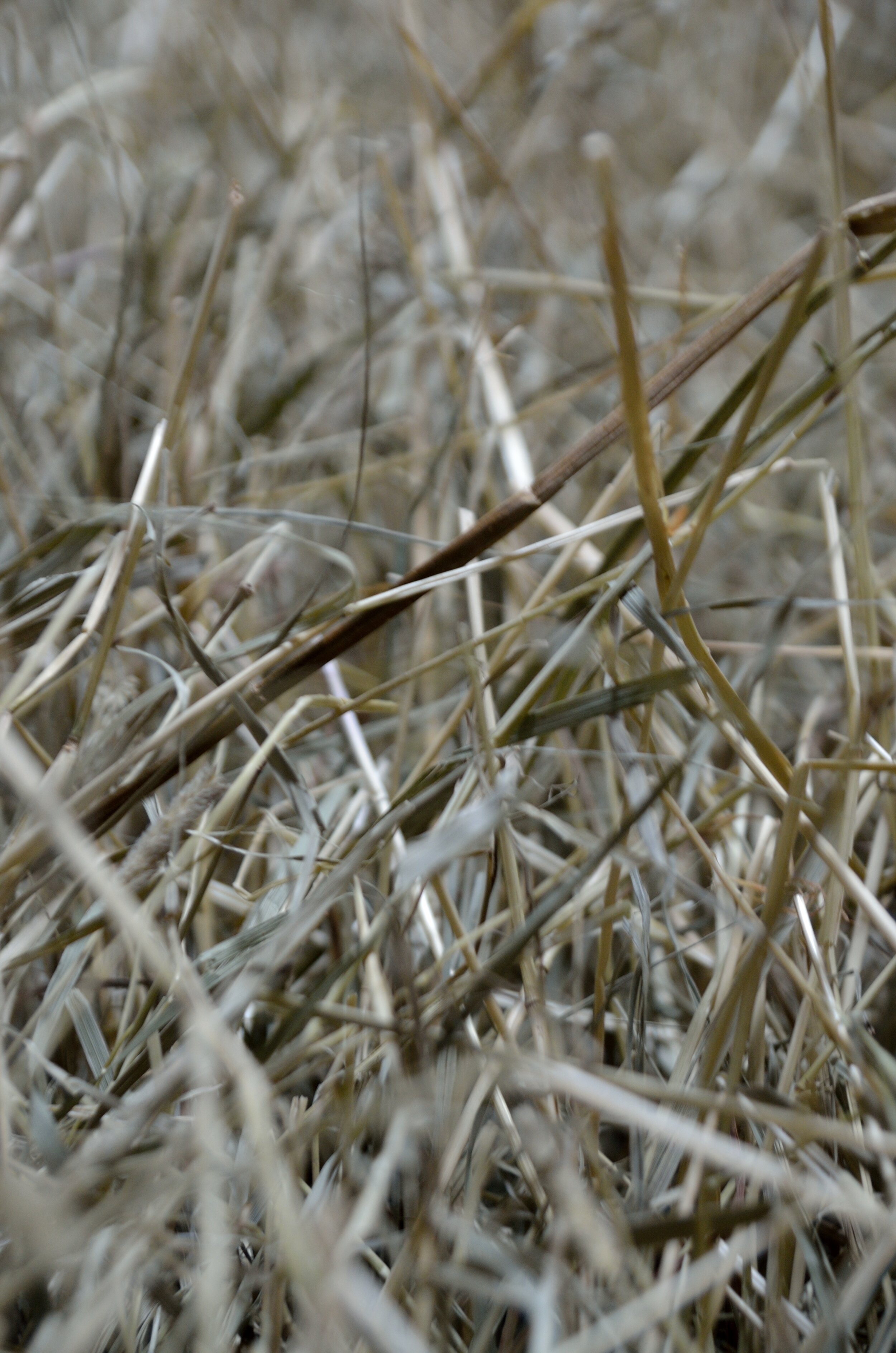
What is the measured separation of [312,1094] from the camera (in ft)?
0.95

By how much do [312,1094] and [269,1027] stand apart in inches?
1.0

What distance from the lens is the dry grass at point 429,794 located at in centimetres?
21

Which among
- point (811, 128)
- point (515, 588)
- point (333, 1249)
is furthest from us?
point (811, 128)

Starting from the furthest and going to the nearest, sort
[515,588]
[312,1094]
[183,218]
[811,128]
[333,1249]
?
[811,128]
[183,218]
[515,588]
[312,1094]
[333,1249]

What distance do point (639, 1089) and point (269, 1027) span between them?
0.13 meters

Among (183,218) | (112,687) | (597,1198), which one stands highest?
(183,218)

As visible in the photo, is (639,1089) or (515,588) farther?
(515,588)

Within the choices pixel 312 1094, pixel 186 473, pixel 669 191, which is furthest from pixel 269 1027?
pixel 669 191

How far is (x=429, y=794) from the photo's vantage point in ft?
0.85

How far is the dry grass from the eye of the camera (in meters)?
0.21

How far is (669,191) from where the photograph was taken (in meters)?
0.76

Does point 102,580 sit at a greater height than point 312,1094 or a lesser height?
greater

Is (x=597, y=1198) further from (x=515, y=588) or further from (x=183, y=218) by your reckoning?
(x=183, y=218)

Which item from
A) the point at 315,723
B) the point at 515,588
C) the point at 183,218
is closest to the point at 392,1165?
the point at 315,723
